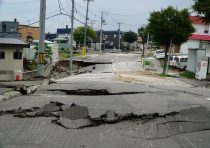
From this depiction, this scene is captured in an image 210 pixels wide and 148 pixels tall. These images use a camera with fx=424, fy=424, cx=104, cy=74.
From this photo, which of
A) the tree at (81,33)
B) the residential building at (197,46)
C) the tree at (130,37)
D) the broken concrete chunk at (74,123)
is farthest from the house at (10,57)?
the tree at (130,37)

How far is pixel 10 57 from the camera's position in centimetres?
3716

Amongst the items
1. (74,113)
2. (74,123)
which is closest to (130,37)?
(74,113)

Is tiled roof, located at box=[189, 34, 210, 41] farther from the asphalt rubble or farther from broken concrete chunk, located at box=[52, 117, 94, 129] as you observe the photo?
broken concrete chunk, located at box=[52, 117, 94, 129]

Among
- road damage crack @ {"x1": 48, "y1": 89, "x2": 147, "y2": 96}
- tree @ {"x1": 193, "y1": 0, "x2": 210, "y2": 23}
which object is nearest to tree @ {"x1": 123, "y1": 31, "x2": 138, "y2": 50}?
tree @ {"x1": 193, "y1": 0, "x2": 210, "y2": 23}

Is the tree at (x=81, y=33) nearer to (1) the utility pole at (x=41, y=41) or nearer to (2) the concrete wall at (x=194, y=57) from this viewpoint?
(2) the concrete wall at (x=194, y=57)

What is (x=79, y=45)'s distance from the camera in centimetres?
11262

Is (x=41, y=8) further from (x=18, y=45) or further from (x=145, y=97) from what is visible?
(x=145, y=97)

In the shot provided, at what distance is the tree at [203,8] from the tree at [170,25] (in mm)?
2678

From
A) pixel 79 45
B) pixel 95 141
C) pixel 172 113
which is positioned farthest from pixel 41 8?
pixel 79 45

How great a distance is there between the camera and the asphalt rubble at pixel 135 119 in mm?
10008

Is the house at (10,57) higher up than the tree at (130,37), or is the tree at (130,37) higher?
the tree at (130,37)

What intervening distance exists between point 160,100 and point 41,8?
55.7 ft

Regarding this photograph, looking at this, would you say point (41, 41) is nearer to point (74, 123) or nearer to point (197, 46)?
point (74, 123)

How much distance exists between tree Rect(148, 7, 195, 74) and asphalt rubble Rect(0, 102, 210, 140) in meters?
29.5
